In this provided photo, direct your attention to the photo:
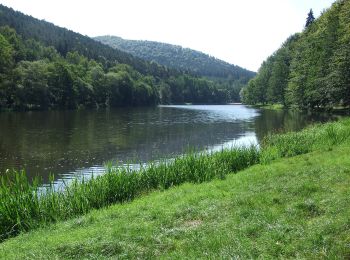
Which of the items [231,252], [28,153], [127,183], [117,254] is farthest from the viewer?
[28,153]

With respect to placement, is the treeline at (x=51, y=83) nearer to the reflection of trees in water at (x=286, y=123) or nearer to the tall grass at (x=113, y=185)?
the reflection of trees in water at (x=286, y=123)

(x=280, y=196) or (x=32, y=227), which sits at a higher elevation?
(x=280, y=196)

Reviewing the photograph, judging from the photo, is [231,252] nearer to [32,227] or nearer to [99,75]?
[32,227]

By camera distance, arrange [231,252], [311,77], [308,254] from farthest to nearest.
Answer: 1. [311,77]
2. [231,252]
3. [308,254]

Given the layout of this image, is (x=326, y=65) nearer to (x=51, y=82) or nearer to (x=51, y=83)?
(x=51, y=83)

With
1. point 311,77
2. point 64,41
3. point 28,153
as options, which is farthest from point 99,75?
point 28,153

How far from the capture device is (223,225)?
34.1 ft

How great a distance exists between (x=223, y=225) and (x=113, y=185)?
786 cm

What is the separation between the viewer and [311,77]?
77.8 m

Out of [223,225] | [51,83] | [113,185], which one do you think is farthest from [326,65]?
[51,83]

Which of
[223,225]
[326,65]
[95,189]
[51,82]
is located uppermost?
[326,65]

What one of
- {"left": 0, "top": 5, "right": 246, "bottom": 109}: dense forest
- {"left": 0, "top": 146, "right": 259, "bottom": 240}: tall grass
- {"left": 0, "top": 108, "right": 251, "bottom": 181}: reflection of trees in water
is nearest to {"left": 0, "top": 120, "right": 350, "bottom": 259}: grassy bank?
{"left": 0, "top": 146, "right": 259, "bottom": 240}: tall grass

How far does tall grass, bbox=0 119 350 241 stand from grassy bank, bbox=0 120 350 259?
58.3 inches

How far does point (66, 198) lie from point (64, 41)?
197625mm
